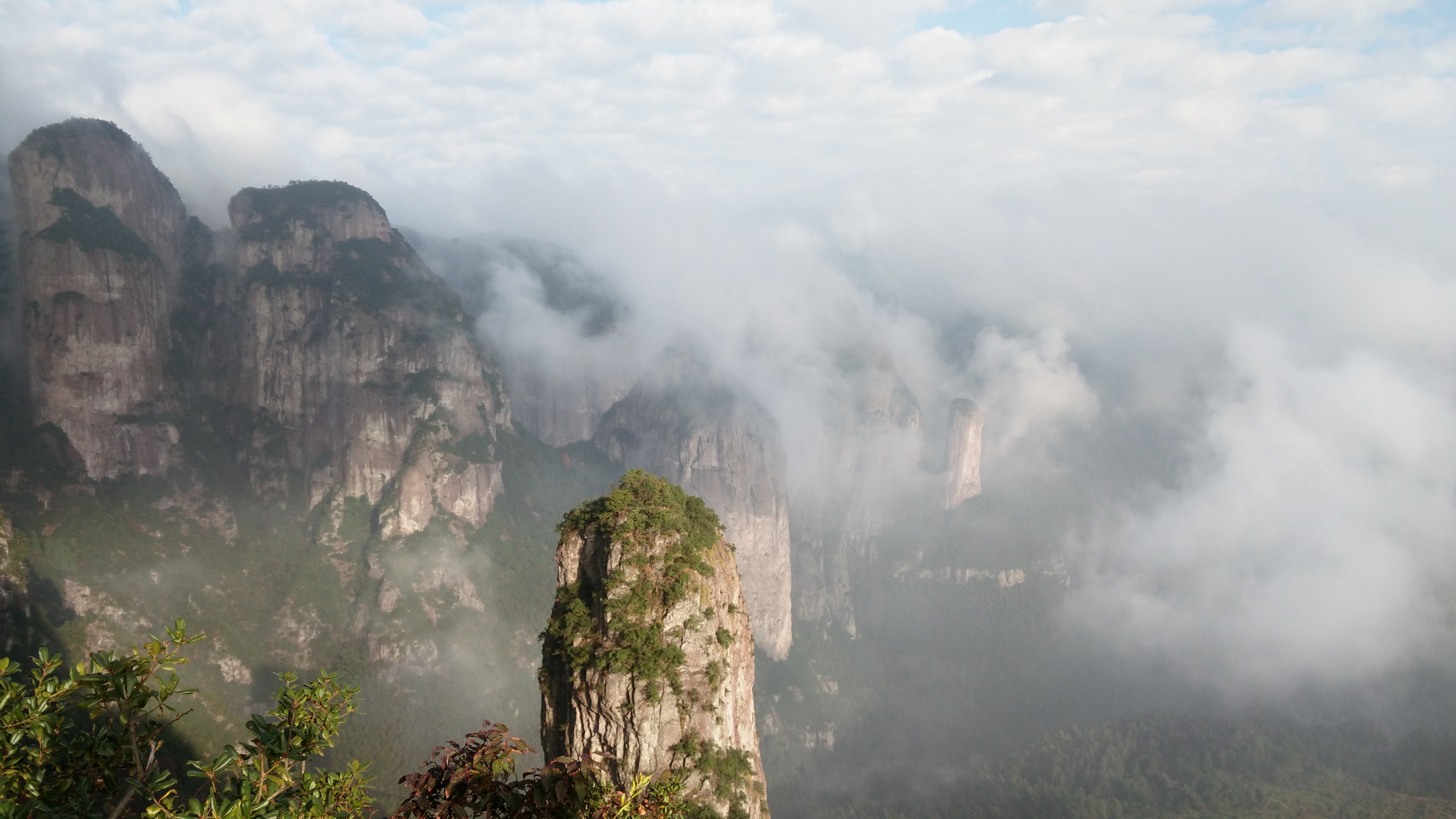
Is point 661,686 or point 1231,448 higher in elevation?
point 1231,448

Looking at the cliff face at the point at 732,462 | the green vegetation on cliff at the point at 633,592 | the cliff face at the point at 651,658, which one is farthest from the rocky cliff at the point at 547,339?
the cliff face at the point at 651,658

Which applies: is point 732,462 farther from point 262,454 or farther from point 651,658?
point 651,658

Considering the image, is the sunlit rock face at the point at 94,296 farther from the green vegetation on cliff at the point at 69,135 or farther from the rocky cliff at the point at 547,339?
the rocky cliff at the point at 547,339

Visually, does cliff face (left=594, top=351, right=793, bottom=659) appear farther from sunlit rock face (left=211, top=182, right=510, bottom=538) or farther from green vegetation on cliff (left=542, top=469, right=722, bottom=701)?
green vegetation on cliff (left=542, top=469, right=722, bottom=701)

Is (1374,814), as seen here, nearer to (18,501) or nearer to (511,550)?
(511,550)

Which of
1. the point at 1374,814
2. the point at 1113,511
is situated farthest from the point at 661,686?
the point at 1113,511

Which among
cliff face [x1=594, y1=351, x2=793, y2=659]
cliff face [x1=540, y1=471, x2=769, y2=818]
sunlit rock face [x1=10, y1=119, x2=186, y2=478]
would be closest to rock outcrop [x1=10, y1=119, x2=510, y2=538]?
sunlit rock face [x1=10, y1=119, x2=186, y2=478]
